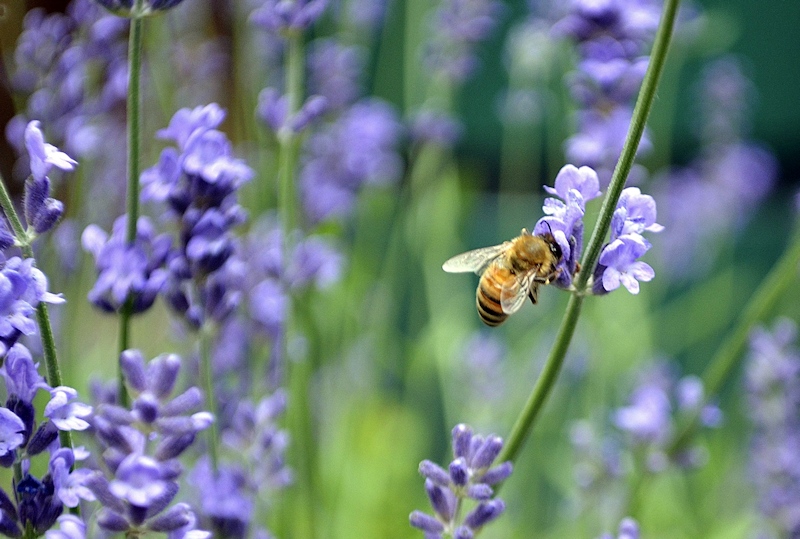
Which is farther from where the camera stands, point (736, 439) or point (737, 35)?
point (737, 35)

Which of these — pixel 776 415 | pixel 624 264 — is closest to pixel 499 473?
pixel 624 264

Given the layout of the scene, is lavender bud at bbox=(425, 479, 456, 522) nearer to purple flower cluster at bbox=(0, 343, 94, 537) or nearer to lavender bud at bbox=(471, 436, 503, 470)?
lavender bud at bbox=(471, 436, 503, 470)

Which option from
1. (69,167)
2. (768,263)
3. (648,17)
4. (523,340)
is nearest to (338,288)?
(523,340)

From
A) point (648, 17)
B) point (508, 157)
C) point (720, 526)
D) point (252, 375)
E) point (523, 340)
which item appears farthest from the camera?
point (508, 157)

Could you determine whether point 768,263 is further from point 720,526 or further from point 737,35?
point 720,526

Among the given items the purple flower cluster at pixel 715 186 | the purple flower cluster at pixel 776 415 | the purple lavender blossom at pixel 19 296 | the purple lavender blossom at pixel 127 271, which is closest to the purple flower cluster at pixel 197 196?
the purple lavender blossom at pixel 127 271

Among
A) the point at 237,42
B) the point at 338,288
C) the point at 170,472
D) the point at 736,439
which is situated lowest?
the point at 736,439

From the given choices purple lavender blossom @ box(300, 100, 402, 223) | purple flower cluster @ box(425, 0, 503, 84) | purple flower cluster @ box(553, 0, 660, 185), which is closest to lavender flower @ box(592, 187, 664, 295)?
purple flower cluster @ box(553, 0, 660, 185)
